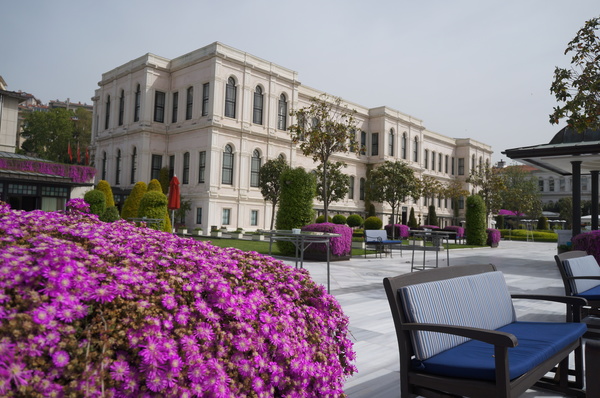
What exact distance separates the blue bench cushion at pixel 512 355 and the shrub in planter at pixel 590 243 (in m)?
8.83

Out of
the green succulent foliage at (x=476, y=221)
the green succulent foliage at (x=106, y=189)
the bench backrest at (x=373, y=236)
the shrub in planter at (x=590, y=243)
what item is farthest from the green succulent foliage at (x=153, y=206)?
the green succulent foliage at (x=476, y=221)

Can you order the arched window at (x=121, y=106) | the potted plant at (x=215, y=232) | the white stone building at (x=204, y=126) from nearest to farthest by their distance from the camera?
the potted plant at (x=215, y=232) < the white stone building at (x=204, y=126) < the arched window at (x=121, y=106)

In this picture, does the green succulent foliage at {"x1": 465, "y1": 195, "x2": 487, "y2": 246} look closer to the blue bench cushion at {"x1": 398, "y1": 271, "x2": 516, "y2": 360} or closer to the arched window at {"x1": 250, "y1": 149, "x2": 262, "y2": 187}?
the arched window at {"x1": 250, "y1": 149, "x2": 262, "y2": 187}

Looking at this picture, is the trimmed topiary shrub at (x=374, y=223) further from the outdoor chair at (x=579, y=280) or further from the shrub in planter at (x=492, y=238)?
the outdoor chair at (x=579, y=280)

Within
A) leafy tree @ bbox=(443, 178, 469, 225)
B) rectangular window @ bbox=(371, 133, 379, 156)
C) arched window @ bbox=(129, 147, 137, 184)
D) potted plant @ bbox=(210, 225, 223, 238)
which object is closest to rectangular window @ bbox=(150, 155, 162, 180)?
arched window @ bbox=(129, 147, 137, 184)

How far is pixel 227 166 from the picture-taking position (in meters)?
29.8

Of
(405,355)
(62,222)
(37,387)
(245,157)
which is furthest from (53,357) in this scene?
(245,157)

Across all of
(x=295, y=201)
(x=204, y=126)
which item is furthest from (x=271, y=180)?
(x=295, y=201)

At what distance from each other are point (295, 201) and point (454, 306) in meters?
11.7

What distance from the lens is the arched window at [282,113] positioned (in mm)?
33031

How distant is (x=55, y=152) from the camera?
49781mm

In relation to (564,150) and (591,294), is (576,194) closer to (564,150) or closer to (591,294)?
→ (564,150)

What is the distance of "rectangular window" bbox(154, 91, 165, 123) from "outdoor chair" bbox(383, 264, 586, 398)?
105ft

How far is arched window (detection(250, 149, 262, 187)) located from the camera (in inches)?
1228
